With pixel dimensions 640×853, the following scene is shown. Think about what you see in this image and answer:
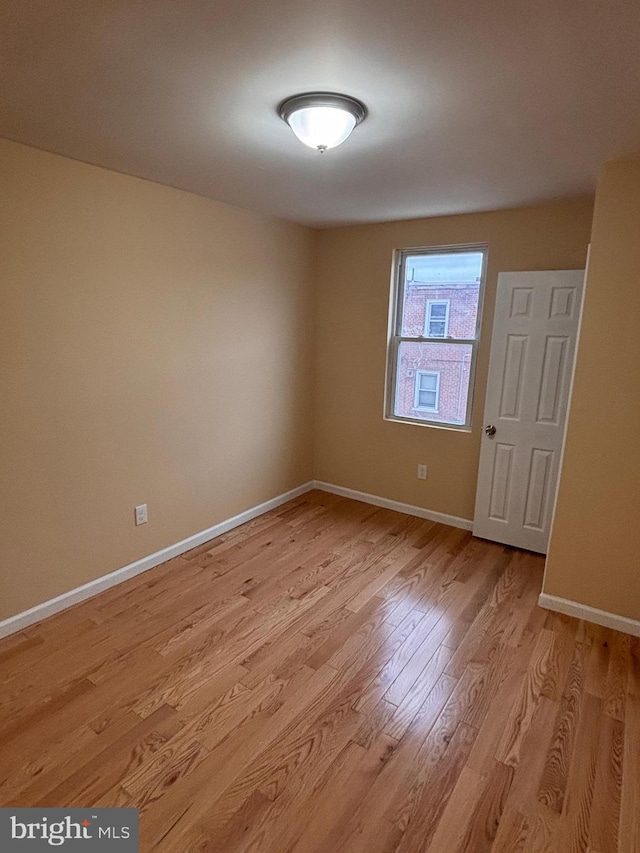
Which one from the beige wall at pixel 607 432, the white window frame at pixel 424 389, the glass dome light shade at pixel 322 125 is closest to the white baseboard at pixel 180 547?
the white window frame at pixel 424 389

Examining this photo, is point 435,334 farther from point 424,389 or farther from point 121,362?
point 121,362

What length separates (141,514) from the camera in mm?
2982

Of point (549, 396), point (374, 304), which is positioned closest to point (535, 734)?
point (549, 396)

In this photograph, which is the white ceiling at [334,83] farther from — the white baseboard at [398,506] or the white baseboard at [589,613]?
the white baseboard at [398,506]

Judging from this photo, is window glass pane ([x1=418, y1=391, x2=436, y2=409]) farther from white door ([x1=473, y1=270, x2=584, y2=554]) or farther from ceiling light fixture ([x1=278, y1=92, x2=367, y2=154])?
ceiling light fixture ([x1=278, y1=92, x2=367, y2=154])

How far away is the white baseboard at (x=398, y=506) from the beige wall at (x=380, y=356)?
0.05 meters

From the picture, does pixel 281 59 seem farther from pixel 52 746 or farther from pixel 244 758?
pixel 52 746

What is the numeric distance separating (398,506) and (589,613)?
174 cm

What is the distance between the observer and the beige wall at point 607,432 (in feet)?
7.52

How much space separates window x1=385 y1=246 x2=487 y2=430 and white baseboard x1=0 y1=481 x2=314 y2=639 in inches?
59.7

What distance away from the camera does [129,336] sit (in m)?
2.75

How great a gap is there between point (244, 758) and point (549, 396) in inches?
Result: 109

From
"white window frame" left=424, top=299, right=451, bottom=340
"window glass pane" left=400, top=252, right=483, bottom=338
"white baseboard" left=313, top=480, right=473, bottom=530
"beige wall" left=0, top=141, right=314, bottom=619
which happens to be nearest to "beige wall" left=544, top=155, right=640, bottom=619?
"white baseboard" left=313, top=480, right=473, bottom=530

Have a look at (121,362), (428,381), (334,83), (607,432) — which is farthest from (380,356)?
(334,83)
